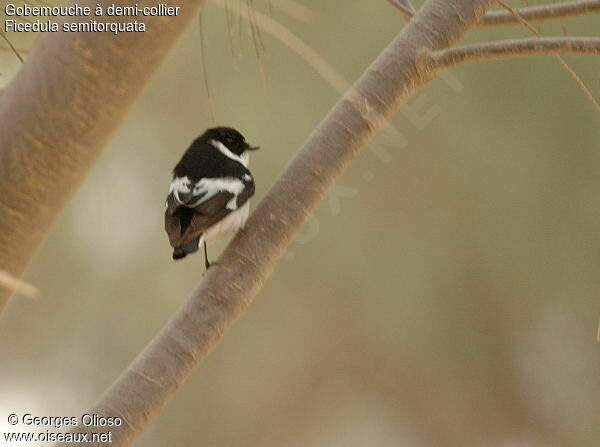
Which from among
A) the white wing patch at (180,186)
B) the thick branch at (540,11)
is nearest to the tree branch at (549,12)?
the thick branch at (540,11)

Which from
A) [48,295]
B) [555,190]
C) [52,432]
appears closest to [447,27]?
[52,432]

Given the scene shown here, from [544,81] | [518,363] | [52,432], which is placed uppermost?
[544,81]

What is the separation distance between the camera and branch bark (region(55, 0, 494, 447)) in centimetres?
90

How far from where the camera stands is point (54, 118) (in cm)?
71

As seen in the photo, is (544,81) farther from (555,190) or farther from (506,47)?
(506,47)

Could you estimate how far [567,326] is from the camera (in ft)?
7.98

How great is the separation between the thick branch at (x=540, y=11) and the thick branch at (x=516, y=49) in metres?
0.11

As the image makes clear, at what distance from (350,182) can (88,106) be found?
162cm

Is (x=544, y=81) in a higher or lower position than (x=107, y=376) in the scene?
higher

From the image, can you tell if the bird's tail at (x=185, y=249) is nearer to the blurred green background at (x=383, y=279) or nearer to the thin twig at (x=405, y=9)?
the thin twig at (x=405, y=9)

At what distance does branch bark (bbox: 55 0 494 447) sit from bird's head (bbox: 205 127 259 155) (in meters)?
0.53

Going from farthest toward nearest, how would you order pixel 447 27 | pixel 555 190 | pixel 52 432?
pixel 555 190
pixel 447 27
pixel 52 432

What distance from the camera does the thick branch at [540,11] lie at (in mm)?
955

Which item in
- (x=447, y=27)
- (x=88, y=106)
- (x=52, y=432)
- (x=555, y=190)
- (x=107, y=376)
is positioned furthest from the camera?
(x=555, y=190)
